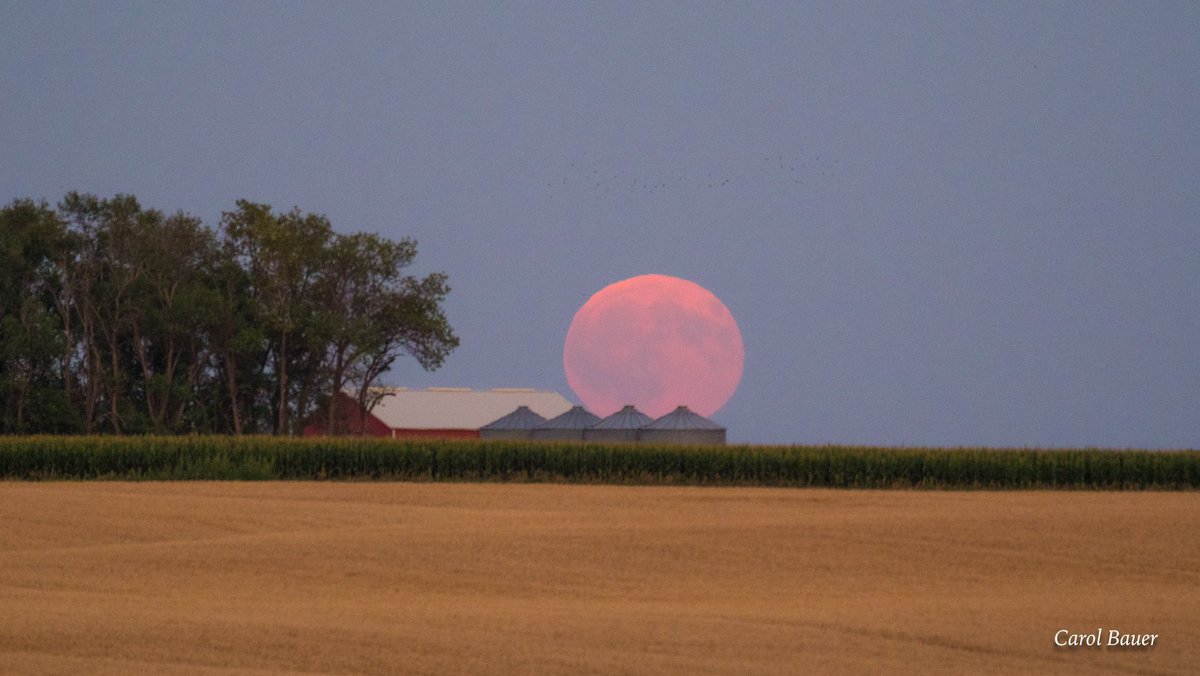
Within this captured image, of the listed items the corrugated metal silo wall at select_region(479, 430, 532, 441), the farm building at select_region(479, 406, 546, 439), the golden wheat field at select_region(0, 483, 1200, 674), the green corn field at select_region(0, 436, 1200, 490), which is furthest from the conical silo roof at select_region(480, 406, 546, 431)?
the golden wheat field at select_region(0, 483, 1200, 674)

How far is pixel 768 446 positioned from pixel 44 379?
32.9 m

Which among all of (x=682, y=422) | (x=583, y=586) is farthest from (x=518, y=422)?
(x=583, y=586)

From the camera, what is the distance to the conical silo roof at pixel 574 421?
53.9 metres

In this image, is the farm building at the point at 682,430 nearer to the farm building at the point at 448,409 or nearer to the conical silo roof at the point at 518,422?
the conical silo roof at the point at 518,422

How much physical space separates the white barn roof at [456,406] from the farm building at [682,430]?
2470 centimetres

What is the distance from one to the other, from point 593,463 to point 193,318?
2317cm

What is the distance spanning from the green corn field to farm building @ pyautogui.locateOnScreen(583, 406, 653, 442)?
724 centimetres

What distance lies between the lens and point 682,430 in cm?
5169

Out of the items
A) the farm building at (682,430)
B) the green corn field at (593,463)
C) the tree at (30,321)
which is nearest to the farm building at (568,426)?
the farm building at (682,430)

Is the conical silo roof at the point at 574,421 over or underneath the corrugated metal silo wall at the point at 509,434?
over

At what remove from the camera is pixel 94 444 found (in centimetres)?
4403

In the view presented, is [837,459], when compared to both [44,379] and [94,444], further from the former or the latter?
[44,379]

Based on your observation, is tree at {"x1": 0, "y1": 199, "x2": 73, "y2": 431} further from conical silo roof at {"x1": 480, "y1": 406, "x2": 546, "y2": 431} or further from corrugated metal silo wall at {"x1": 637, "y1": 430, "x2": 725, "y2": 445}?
corrugated metal silo wall at {"x1": 637, "y1": 430, "x2": 725, "y2": 445}

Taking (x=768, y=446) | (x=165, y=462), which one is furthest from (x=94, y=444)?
(x=768, y=446)
